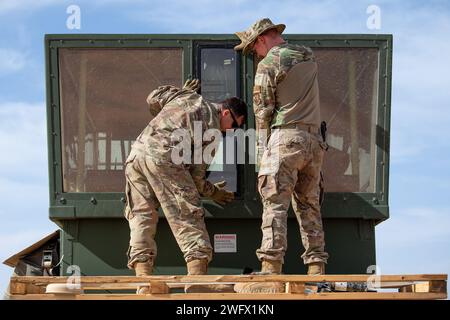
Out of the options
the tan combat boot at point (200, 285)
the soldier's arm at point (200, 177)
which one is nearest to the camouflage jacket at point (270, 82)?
the soldier's arm at point (200, 177)

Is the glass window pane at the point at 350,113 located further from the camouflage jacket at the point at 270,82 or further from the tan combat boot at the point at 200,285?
the tan combat boot at the point at 200,285

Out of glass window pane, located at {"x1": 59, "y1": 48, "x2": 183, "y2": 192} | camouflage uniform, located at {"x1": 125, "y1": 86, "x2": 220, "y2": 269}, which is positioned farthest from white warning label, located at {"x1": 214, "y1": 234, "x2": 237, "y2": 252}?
glass window pane, located at {"x1": 59, "y1": 48, "x2": 183, "y2": 192}

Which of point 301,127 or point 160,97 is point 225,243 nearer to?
point 160,97

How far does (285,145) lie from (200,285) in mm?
1287

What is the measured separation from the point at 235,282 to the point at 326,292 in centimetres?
74

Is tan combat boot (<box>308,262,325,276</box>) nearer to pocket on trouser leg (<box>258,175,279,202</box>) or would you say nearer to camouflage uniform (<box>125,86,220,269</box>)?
pocket on trouser leg (<box>258,175,279,202</box>)

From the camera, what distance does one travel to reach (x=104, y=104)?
8.93 meters

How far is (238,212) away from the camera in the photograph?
8.80m

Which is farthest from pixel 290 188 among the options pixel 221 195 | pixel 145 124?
pixel 145 124

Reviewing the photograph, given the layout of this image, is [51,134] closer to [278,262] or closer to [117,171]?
[117,171]

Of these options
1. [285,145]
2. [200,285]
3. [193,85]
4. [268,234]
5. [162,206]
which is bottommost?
[200,285]

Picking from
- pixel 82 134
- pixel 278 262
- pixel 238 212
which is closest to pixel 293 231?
pixel 238 212

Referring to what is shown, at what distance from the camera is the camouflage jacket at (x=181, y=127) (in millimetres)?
7891

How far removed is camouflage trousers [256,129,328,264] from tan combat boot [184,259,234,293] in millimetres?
388
